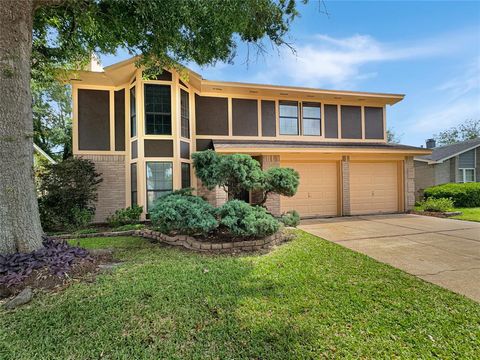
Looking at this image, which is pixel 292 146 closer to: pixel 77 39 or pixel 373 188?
pixel 373 188

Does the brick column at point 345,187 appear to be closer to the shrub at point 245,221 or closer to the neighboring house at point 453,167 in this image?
the shrub at point 245,221

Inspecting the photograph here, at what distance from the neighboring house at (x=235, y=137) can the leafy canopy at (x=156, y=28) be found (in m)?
2.17

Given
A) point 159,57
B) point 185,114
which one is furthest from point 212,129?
point 159,57

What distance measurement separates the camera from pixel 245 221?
209 inches

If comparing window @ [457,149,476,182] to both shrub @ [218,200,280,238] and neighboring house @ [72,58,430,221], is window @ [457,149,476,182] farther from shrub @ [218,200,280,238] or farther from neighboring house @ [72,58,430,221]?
shrub @ [218,200,280,238]

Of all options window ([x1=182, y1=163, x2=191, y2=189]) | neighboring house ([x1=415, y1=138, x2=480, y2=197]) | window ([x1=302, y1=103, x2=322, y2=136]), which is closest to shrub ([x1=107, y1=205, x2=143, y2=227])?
window ([x1=182, y1=163, x2=191, y2=189])

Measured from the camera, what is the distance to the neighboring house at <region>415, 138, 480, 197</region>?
17609 mm

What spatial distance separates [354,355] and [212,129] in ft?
30.7

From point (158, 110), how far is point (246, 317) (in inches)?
324

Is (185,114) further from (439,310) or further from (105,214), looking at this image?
(439,310)

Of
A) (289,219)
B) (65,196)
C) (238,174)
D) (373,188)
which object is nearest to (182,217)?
(238,174)

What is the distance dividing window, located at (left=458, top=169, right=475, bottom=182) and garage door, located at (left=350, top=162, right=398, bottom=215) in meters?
11.5

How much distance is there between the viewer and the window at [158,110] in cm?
894

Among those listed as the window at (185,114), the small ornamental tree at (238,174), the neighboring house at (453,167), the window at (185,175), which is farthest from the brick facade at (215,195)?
the neighboring house at (453,167)
